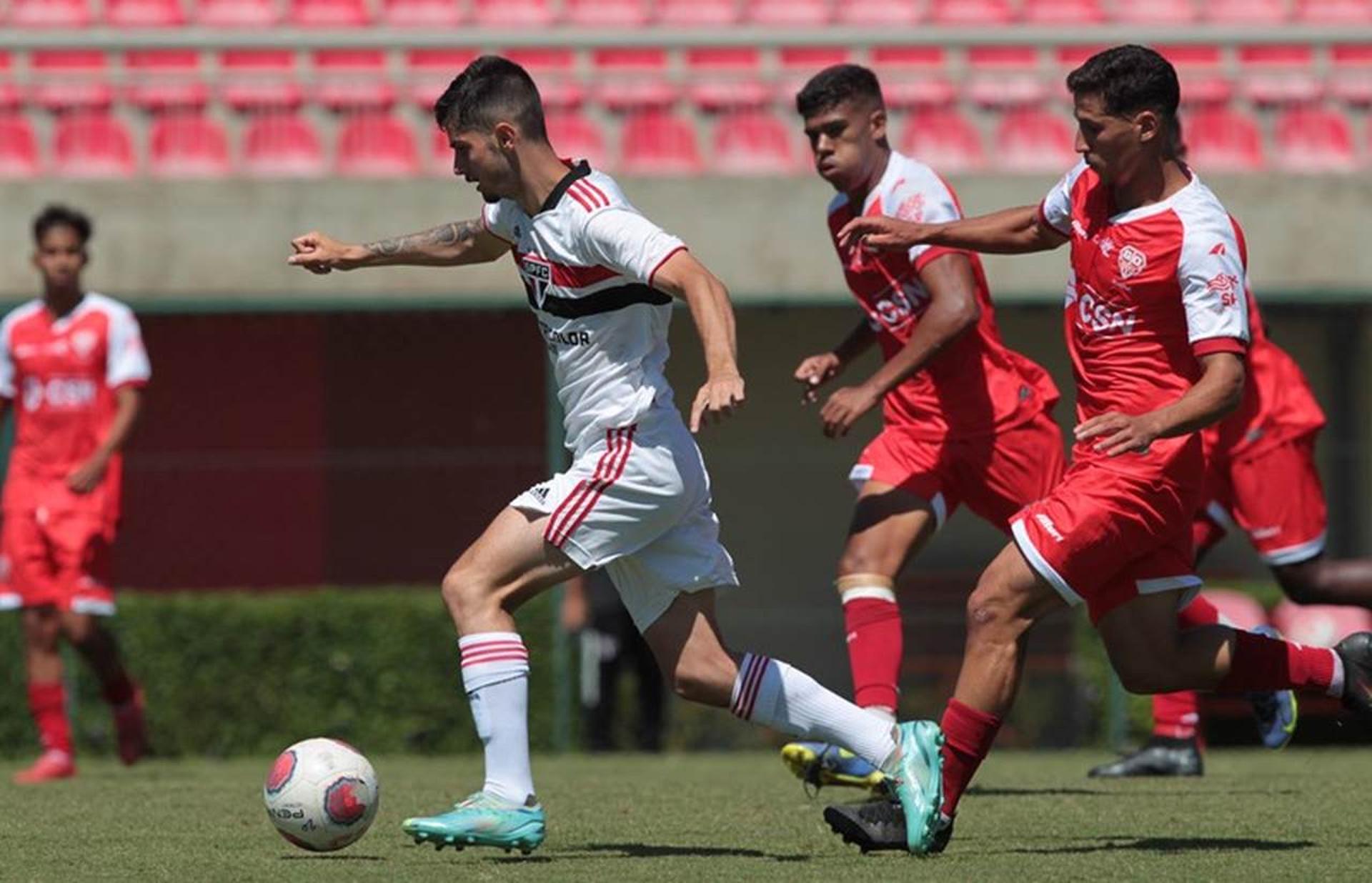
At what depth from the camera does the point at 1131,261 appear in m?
6.08

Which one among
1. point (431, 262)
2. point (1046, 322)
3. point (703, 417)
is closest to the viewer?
point (703, 417)

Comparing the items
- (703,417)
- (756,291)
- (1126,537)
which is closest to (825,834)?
(1126,537)

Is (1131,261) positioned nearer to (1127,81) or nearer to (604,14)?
(1127,81)

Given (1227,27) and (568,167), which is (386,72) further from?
(568,167)

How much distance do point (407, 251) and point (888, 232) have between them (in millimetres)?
1274

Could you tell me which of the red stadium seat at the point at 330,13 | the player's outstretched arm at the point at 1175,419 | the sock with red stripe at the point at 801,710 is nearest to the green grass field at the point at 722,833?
the sock with red stripe at the point at 801,710

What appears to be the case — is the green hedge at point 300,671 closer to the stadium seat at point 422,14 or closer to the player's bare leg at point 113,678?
the player's bare leg at point 113,678

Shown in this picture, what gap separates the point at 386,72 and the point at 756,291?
312 centimetres

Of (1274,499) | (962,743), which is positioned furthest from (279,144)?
(962,743)

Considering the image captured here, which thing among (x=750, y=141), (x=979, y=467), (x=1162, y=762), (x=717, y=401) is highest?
(x=750, y=141)

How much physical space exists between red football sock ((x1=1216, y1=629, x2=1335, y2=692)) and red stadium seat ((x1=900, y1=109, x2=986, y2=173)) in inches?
372

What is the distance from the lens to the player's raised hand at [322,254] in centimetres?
663

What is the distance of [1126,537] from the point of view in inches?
240

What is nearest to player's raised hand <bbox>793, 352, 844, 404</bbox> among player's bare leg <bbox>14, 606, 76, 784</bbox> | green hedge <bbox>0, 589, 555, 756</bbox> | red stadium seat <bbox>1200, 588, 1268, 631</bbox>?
player's bare leg <bbox>14, 606, 76, 784</bbox>
